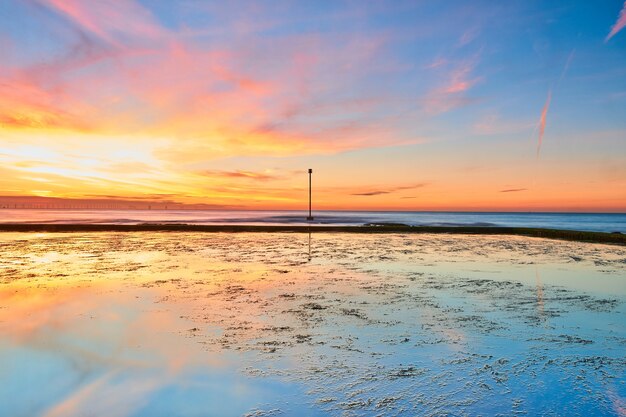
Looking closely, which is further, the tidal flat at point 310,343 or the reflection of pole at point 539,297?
the reflection of pole at point 539,297

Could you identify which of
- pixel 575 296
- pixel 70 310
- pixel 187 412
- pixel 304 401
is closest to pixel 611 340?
pixel 575 296

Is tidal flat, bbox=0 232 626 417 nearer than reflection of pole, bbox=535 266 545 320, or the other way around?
tidal flat, bbox=0 232 626 417

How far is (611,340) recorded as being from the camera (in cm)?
905

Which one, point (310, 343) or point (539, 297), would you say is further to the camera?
point (539, 297)

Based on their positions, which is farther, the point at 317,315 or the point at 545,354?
the point at 317,315

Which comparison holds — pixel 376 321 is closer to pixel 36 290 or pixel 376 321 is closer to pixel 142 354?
pixel 142 354

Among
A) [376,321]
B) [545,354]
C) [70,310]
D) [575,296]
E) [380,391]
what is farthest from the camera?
[575,296]

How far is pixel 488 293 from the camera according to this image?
14078 millimetres

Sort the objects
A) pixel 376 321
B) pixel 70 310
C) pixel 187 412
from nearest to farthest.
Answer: pixel 187 412
pixel 376 321
pixel 70 310

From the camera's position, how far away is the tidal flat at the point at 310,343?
20.3 ft

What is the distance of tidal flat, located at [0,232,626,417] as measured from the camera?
244 inches

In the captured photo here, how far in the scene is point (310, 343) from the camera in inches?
341

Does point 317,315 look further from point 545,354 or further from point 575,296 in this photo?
point 575,296

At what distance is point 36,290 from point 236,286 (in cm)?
673
